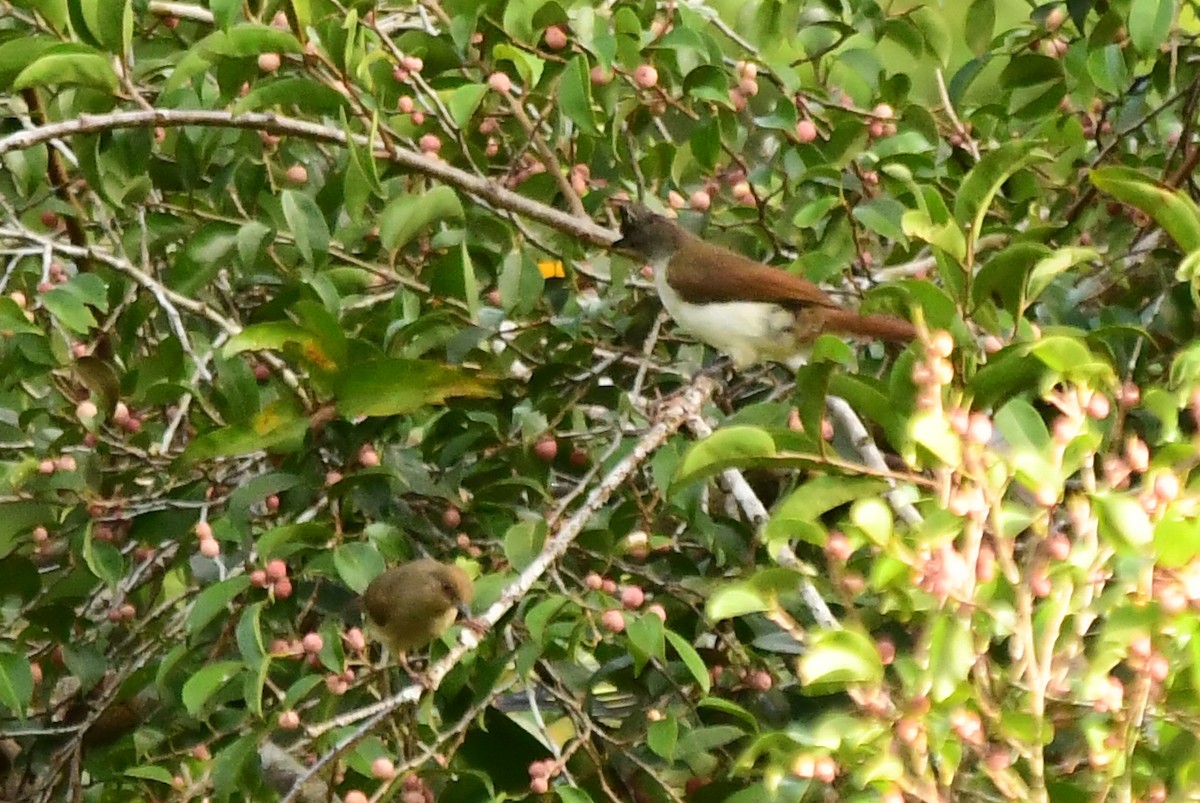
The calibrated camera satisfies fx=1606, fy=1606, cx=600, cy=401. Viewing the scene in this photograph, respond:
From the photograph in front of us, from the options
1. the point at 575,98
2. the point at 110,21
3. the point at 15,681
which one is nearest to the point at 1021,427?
the point at 575,98

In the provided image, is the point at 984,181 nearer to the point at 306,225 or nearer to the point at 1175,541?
the point at 1175,541

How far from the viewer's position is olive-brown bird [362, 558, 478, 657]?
197 cm

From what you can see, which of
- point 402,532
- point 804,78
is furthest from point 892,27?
point 402,532

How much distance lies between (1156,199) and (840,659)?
54cm

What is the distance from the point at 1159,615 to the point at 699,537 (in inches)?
34.5

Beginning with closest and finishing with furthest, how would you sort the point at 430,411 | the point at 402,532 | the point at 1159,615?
the point at 1159,615 → the point at 402,532 → the point at 430,411

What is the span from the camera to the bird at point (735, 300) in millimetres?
2494

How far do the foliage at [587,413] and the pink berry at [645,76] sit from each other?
1cm

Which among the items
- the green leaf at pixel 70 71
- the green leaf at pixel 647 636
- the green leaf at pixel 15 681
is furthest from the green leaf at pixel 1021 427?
the green leaf at pixel 15 681

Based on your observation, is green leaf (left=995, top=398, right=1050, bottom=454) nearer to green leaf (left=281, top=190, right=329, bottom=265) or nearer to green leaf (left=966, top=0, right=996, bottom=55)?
green leaf (left=281, top=190, right=329, bottom=265)

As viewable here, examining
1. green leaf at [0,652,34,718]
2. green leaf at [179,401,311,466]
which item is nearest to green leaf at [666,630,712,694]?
green leaf at [179,401,311,466]

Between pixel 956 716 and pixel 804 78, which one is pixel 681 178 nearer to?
pixel 804 78

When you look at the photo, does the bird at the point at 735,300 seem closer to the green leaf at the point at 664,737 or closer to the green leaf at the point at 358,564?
the green leaf at the point at 358,564

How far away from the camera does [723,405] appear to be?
2.47 metres
